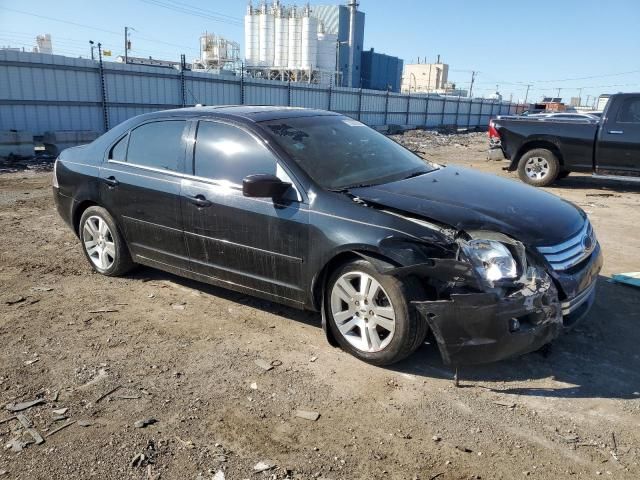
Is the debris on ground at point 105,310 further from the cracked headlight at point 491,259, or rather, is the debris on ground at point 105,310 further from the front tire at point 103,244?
the cracked headlight at point 491,259

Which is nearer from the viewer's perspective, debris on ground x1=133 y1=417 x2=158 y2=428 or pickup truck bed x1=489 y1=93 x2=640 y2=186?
debris on ground x1=133 y1=417 x2=158 y2=428

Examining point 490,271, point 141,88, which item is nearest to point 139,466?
point 490,271

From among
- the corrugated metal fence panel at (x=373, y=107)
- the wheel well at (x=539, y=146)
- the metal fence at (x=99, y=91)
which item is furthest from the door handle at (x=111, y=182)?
the corrugated metal fence panel at (x=373, y=107)

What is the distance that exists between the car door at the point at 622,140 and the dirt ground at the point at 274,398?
20.4 feet

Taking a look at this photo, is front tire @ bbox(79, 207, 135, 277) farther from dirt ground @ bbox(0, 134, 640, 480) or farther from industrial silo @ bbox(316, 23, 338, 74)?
industrial silo @ bbox(316, 23, 338, 74)

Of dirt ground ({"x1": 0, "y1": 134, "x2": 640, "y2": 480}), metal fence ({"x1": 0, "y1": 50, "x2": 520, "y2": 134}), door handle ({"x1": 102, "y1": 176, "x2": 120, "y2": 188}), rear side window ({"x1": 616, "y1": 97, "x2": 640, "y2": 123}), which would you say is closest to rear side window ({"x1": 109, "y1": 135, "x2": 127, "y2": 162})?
door handle ({"x1": 102, "y1": 176, "x2": 120, "y2": 188})

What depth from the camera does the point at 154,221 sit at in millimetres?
4680

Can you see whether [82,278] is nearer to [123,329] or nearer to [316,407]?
[123,329]

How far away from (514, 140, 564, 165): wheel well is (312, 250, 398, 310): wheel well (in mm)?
8738

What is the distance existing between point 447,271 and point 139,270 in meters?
3.60

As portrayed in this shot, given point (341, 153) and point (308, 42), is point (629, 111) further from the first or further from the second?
point (308, 42)

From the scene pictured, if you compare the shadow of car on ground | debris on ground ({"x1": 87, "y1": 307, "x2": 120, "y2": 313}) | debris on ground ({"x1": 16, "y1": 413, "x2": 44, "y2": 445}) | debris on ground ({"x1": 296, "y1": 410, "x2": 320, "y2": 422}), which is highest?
the shadow of car on ground

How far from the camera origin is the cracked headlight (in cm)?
316

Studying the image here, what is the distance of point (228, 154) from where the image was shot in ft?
14.0
